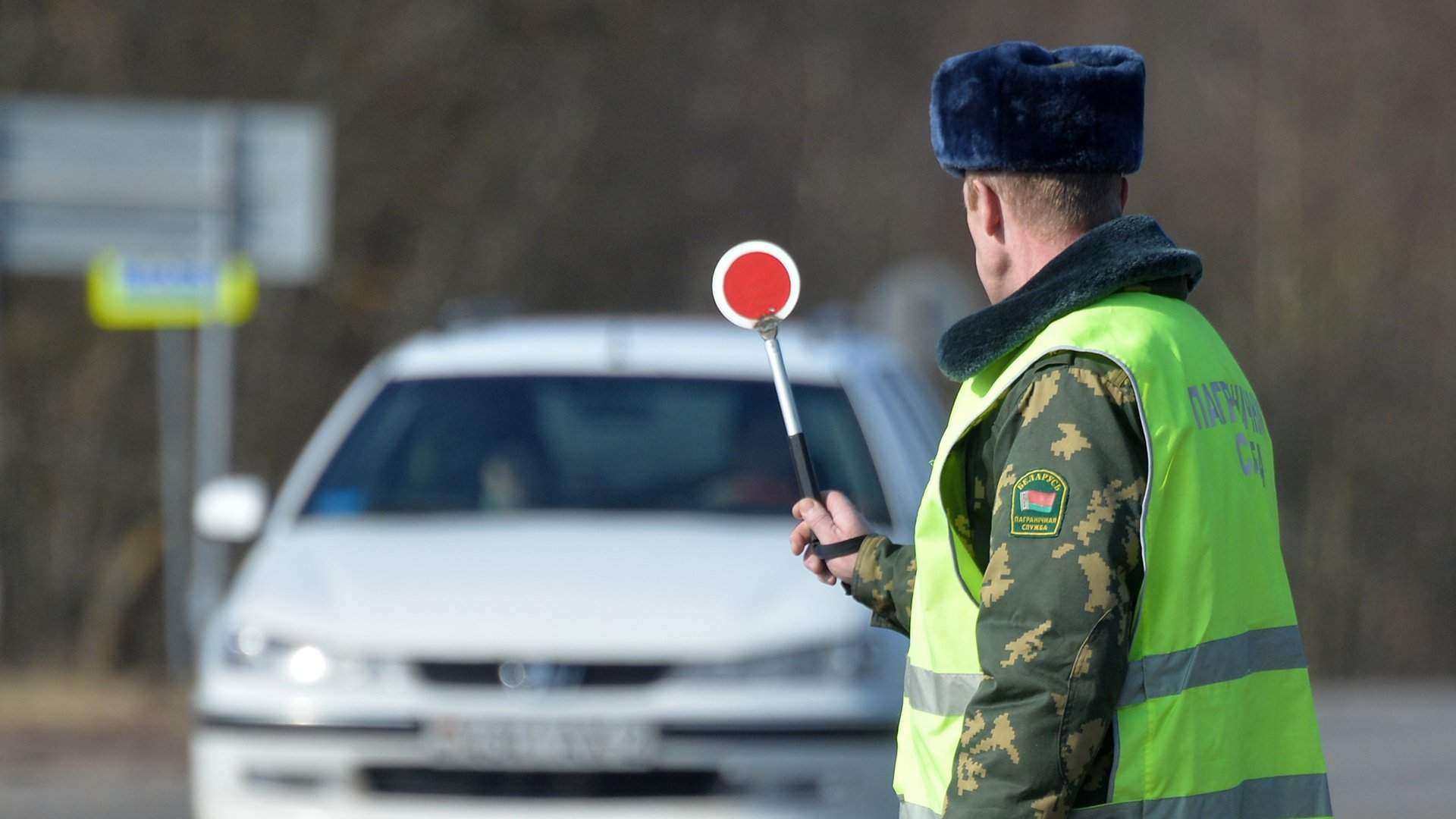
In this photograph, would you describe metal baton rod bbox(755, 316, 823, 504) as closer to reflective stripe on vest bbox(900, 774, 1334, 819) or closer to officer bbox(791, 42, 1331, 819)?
officer bbox(791, 42, 1331, 819)

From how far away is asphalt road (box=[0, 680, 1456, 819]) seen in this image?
8766 millimetres

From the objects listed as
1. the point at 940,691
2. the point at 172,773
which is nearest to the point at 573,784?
the point at 940,691

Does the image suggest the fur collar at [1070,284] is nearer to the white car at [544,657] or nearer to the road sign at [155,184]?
the white car at [544,657]

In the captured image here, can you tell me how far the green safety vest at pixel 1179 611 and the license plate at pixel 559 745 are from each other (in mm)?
2358

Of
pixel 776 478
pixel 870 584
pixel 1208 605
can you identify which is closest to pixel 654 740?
pixel 776 478

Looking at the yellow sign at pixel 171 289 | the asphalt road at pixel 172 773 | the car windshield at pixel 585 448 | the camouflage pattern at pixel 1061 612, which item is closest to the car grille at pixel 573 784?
the car windshield at pixel 585 448

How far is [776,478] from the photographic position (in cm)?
629

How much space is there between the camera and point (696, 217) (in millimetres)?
18516

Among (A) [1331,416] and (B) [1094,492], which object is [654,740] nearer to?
(B) [1094,492]

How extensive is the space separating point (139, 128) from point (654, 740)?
6343 millimetres

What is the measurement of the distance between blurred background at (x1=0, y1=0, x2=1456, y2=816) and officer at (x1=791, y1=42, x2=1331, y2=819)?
4.25 m

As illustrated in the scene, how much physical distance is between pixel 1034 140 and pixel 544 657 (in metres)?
2.74

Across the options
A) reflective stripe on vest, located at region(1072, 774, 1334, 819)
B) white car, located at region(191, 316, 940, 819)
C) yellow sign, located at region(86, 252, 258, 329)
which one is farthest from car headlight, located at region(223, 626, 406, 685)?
yellow sign, located at region(86, 252, 258, 329)

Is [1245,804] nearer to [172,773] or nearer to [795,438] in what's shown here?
[795,438]
